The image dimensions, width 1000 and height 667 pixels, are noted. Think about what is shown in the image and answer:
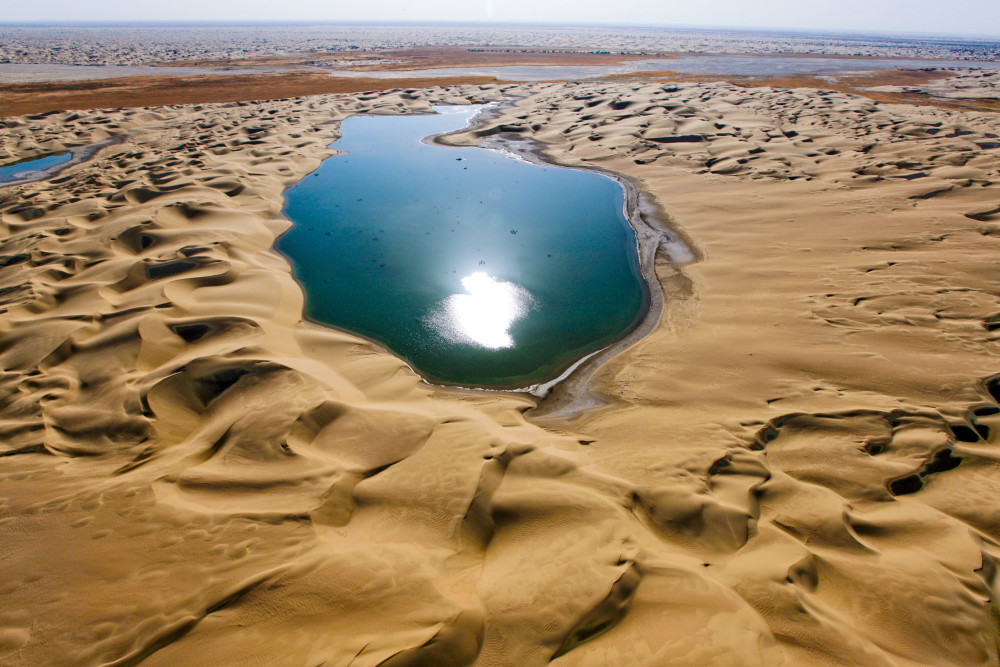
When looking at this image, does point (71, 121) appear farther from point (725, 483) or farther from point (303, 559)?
point (725, 483)

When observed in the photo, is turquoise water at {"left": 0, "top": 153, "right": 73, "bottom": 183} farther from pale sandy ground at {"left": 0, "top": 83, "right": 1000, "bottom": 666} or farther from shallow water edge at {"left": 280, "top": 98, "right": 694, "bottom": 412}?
shallow water edge at {"left": 280, "top": 98, "right": 694, "bottom": 412}

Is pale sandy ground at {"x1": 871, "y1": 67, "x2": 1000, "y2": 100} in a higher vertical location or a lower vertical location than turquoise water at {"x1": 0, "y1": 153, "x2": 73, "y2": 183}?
higher

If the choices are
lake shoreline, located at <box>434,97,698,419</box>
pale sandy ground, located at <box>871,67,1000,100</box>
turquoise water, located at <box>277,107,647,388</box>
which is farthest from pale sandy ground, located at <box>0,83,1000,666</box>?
pale sandy ground, located at <box>871,67,1000,100</box>

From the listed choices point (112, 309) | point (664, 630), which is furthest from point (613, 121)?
point (664, 630)

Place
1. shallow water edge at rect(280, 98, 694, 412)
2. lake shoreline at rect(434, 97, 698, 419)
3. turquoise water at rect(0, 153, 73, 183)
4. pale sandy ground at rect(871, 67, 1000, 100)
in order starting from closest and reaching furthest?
lake shoreline at rect(434, 97, 698, 419) → shallow water edge at rect(280, 98, 694, 412) → turquoise water at rect(0, 153, 73, 183) → pale sandy ground at rect(871, 67, 1000, 100)

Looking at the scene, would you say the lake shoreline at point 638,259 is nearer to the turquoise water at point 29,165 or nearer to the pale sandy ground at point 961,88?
the turquoise water at point 29,165

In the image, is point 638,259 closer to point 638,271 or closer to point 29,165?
point 638,271
